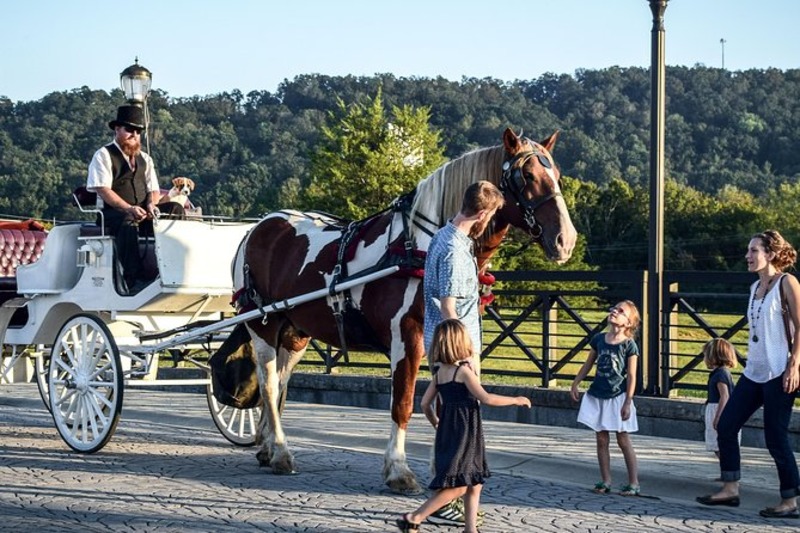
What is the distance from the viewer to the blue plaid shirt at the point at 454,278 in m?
7.53

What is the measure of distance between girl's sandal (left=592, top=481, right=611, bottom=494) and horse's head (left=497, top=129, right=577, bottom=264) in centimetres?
173

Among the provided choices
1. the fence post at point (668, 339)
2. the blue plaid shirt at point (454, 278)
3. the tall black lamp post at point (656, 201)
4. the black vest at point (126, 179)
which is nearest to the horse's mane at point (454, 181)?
the blue plaid shirt at point (454, 278)

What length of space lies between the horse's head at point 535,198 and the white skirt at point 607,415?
1.25m

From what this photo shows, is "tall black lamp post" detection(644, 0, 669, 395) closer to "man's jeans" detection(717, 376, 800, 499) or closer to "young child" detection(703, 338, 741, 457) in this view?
"young child" detection(703, 338, 741, 457)

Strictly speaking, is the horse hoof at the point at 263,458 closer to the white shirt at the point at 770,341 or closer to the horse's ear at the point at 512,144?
the horse's ear at the point at 512,144

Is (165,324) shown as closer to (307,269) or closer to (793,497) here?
(307,269)

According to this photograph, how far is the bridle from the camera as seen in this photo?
329 inches

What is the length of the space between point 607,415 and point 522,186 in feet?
5.95

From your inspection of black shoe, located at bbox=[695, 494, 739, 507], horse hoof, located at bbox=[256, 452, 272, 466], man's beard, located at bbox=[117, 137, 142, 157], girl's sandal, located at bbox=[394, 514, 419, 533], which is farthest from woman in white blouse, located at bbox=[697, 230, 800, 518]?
man's beard, located at bbox=[117, 137, 142, 157]

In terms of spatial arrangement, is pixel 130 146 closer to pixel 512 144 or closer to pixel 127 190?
pixel 127 190

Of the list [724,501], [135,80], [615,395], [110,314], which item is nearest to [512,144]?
[615,395]

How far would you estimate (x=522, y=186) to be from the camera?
8.37 meters

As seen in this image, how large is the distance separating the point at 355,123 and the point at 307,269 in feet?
165

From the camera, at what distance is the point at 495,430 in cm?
1207
